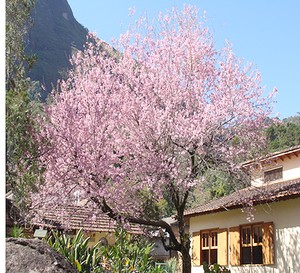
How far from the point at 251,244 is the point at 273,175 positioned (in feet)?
12.7

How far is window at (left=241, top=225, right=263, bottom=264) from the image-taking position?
14377 millimetres

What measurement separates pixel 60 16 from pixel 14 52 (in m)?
117

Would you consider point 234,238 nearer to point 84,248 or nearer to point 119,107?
point 119,107

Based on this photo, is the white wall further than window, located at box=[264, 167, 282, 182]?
No

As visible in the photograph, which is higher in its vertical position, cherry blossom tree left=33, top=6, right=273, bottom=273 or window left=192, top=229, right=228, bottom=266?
cherry blossom tree left=33, top=6, right=273, bottom=273

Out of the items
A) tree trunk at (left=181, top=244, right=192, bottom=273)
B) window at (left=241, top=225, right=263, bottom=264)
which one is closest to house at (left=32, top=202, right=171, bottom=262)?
tree trunk at (left=181, top=244, right=192, bottom=273)

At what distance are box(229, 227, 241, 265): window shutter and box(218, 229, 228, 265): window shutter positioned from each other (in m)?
0.28

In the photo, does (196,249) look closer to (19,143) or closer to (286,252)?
(286,252)

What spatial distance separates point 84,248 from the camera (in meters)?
6.85

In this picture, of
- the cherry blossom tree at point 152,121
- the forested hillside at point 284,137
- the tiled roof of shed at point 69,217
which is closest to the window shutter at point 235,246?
the cherry blossom tree at point 152,121

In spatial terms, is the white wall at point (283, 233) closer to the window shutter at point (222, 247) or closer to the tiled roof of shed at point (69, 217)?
the window shutter at point (222, 247)

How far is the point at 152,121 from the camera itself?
1312 centimetres

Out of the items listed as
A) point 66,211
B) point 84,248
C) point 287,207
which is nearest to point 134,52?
point 66,211

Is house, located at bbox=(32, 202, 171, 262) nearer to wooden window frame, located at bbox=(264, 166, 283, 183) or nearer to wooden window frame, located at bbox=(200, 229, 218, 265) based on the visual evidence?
wooden window frame, located at bbox=(200, 229, 218, 265)
